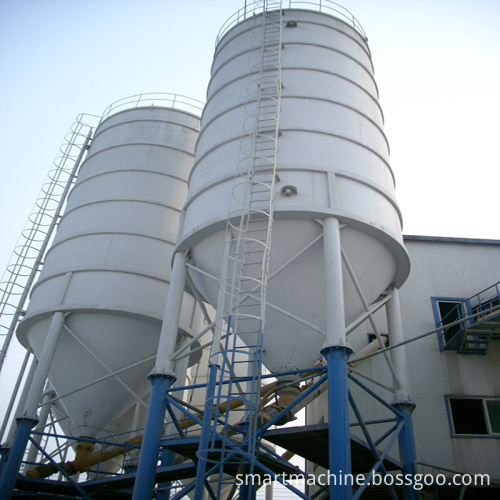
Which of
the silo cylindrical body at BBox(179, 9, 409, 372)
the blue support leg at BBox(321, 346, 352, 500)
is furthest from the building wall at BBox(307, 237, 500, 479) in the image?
the blue support leg at BBox(321, 346, 352, 500)

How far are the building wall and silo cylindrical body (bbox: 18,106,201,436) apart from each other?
5.19 m

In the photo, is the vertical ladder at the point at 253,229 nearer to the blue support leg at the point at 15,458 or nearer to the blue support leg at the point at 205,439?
the blue support leg at the point at 205,439

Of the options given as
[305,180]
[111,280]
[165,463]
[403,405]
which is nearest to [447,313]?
[403,405]

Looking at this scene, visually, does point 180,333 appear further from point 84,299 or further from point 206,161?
point 206,161

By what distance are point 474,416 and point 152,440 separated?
8.38 meters

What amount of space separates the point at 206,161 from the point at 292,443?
233 inches

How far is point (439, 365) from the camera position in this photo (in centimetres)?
1268

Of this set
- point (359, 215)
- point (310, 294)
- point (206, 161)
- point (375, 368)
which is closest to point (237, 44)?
point (206, 161)

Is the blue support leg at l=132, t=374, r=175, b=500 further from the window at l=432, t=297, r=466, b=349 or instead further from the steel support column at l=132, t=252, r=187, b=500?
the window at l=432, t=297, r=466, b=349

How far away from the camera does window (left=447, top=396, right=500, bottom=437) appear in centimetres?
1194

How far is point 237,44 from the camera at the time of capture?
40.0 feet

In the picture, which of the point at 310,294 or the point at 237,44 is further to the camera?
the point at 237,44

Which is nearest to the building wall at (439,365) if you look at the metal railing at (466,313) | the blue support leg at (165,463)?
the metal railing at (466,313)

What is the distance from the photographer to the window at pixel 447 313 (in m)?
13.0
